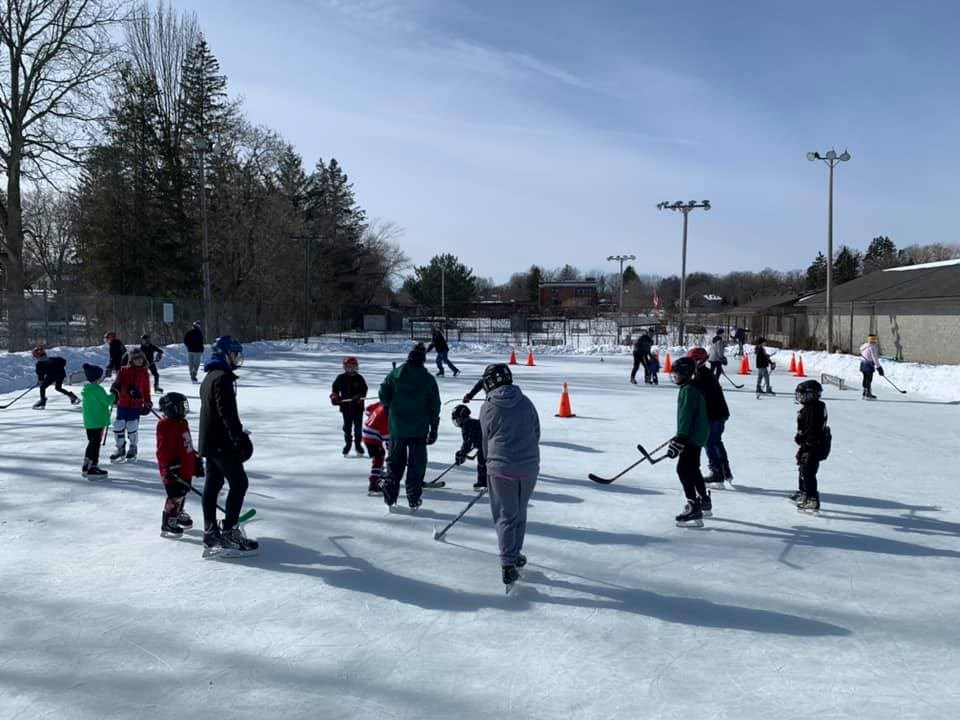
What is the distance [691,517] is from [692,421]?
3.01ft

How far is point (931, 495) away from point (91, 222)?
39.3 meters

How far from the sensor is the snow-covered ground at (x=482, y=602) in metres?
3.55

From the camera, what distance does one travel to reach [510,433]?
15.6 ft

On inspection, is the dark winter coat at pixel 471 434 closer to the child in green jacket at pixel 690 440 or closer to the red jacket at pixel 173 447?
the child in green jacket at pixel 690 440

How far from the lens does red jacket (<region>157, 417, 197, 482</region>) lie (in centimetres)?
599

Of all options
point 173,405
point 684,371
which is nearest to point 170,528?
point 173,405

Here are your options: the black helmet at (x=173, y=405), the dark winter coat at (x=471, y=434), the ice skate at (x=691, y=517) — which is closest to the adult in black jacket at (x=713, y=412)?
the ice skate at (x=691, y=517)

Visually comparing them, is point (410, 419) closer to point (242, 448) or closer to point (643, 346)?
point (242, 448)

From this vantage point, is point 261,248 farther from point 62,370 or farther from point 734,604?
point 734,604

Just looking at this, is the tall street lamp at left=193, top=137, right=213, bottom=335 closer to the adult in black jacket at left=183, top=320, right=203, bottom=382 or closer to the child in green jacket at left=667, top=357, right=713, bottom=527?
the adult in black jacket at left=183, top=320, right=203, bottom=382

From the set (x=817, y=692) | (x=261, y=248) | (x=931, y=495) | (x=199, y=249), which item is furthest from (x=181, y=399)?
(x=261, y=248)

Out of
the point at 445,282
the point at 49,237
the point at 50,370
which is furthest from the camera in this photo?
the point at 445,282

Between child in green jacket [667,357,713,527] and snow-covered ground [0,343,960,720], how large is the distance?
0.71 feet

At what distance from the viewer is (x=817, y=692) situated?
11.8 feet
